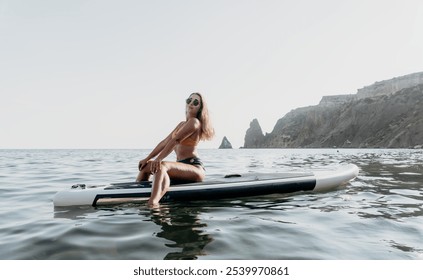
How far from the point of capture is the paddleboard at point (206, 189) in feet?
18.9

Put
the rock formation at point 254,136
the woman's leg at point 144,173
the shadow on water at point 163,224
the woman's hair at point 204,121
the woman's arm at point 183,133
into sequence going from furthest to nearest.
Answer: the rock formation at point 254,136, the woman's leg at point 144,173, the woman's hair at point 204,121, the woman's arm at point 183,133, the shadow on water at point 163,224

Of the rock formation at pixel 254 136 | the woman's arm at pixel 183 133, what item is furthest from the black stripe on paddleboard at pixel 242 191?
the rock formation at pixel 254 136

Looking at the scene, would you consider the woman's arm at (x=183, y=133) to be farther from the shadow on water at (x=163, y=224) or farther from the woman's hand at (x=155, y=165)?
the shadow on water at (x=163, y=224)

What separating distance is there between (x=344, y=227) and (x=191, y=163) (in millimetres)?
2932

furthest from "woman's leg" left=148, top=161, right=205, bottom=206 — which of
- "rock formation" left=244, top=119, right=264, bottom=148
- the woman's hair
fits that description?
"rock formation" left=244, top=119, right=264, bottom=148

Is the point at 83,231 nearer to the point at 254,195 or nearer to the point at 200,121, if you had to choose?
the point at 200,121

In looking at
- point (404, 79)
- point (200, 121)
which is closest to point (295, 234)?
point (200, 121)

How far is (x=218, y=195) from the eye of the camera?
6297mm

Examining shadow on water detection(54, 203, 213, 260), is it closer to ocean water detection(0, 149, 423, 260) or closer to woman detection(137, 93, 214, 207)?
ocean water detection(0, 149, 423, 260)

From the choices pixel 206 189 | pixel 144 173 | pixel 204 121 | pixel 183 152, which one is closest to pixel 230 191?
pixel 206 189

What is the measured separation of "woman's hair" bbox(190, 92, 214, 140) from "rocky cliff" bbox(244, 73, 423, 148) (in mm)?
82826

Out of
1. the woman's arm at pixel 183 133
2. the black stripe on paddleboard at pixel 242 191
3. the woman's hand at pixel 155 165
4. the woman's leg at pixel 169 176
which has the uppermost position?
the woman's arm at pixel 183 133

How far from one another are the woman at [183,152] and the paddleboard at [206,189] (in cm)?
23

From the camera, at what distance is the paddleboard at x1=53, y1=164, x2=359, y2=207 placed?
18.9 ft
